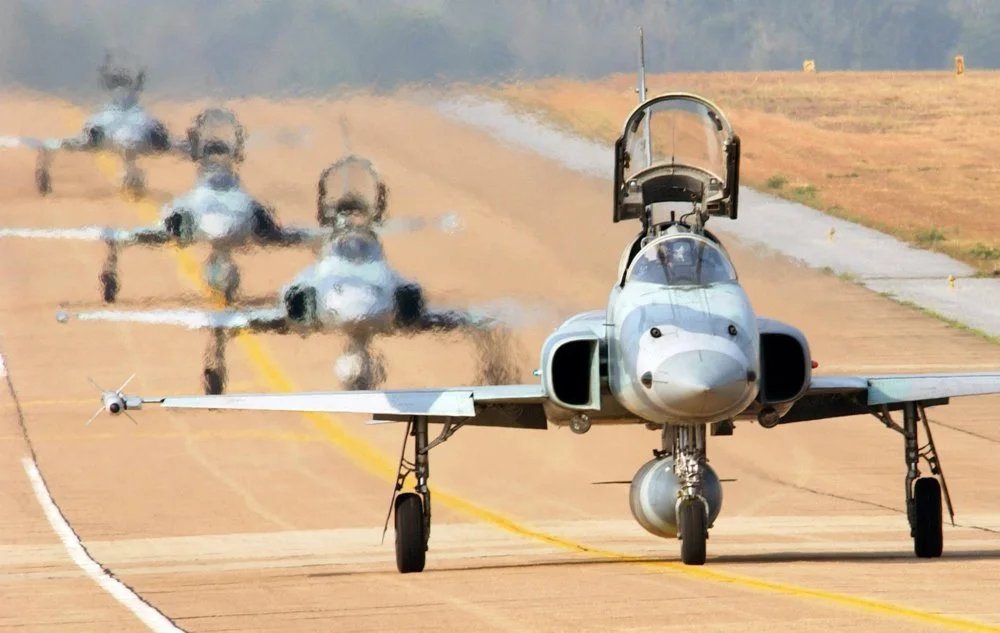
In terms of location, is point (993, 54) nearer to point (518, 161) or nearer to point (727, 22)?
point (727, 22)

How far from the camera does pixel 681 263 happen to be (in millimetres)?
19125

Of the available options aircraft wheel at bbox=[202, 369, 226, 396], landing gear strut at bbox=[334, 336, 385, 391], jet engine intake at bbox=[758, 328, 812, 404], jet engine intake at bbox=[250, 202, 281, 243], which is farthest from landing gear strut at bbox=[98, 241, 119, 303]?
jet engine intake at bbox=[758, 328, 812, 404]

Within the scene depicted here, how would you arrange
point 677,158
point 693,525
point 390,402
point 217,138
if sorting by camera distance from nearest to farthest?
point 693,525, point 390,402, point 677,158, point 217,138

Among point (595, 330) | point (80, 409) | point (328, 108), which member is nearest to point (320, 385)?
point (80, 409)

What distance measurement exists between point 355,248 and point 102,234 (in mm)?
9778

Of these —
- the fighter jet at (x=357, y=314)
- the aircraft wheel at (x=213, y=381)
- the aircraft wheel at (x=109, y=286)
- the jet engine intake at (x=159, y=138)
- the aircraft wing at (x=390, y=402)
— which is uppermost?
the jet engine intake at (x=159, y=138)

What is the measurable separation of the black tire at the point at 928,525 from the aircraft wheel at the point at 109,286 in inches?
1003

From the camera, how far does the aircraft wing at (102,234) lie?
141 feet

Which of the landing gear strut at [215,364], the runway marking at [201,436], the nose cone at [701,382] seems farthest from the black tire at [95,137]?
the nose cone at [701,382]

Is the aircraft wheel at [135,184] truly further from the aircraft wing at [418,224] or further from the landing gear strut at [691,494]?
the landing gear strut at [691,494]

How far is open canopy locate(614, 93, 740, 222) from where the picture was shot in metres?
20.7

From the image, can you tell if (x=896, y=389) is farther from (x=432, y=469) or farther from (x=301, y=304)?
(x=301, y=304)

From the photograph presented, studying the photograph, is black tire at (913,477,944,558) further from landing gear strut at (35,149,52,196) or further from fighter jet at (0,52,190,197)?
landing gear strut at (35,149,52,196)

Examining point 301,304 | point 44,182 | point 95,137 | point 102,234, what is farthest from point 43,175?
point 301,304
